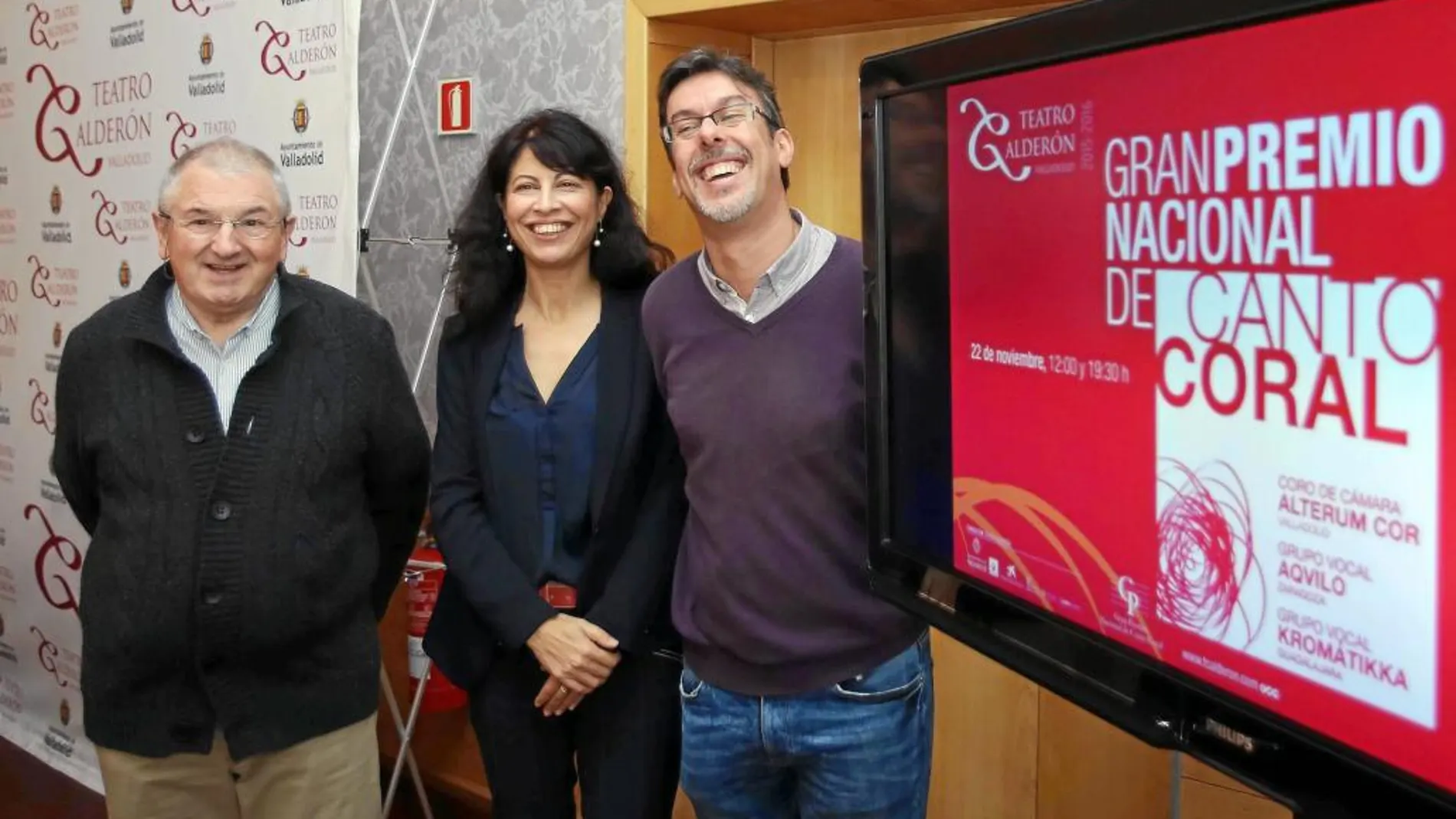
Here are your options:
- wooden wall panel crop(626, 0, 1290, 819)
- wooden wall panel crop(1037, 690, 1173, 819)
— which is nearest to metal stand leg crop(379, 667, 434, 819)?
wooden wall panel crop(626, 0, 1290, 819)

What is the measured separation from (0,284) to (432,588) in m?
1.78

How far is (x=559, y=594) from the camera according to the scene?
73.6 inches

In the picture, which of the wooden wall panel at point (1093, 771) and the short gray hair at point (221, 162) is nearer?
Answer: the short gray hair at point (221, 162)

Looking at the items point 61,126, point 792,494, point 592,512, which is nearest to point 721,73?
point 792,494

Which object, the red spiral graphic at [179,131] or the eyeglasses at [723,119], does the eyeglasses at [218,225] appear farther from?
the red spiral graphic at [179,131]

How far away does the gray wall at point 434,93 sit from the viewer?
9.00 ft

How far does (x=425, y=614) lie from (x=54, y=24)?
191 cm

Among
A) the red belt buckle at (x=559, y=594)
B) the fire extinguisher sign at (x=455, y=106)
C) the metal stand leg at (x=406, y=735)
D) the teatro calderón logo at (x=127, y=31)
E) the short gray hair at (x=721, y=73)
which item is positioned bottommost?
the metal stand leg at (x=406, y=735)

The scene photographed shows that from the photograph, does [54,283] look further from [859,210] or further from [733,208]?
[733,208]

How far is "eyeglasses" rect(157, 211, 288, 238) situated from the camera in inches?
71.2

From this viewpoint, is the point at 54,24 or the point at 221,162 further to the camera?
the point at 54,24

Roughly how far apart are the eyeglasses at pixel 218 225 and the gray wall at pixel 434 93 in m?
0.93

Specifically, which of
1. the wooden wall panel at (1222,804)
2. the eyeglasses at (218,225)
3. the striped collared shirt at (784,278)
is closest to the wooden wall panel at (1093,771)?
the wooden wall panel at (1222,804)

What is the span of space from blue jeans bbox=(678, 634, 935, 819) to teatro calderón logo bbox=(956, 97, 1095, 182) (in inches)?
29.9
